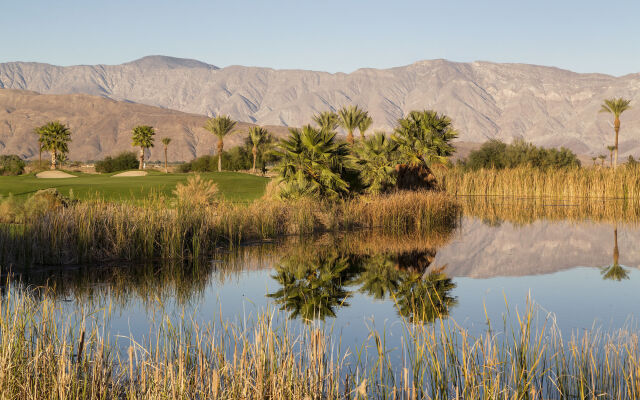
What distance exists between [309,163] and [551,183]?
22.6m

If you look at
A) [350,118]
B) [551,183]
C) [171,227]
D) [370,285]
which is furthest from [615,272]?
[551,183]

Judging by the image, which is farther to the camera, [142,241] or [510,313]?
[142,241]

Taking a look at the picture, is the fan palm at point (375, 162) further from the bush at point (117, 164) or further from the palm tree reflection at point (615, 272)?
the bush at point (117, 164)

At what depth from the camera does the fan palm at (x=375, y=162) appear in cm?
2327

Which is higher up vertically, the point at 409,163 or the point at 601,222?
the point at 409,163

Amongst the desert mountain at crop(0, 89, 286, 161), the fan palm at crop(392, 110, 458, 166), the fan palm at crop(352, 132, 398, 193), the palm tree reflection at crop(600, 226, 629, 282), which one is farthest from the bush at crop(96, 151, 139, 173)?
the desert mountain at crop(0, 89, 286, 161)

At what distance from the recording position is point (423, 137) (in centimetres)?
3014

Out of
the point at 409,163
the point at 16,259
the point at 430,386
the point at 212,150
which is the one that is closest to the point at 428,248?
the point at 16,259

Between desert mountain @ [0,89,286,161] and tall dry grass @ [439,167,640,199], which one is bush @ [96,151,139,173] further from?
desert mountain @ [0,89,286,161]

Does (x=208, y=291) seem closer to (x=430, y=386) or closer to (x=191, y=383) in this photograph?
(x=191, y=383)

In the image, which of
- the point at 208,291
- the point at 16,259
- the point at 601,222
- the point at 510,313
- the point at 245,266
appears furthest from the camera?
the point at 601,222

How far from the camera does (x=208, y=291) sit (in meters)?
10.4

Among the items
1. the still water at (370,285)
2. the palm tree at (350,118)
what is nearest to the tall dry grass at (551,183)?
the palm tree at (350,118)

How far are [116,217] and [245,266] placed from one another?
2950mm
